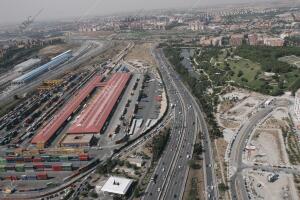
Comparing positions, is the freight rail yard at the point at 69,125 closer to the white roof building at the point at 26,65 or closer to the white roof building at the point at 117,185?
the white roof building at the point at 117,185

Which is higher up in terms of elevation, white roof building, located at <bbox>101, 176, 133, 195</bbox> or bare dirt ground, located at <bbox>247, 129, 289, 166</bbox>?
bare dirt ground, located at <bbox>247, 129, 289, 166</bbox>

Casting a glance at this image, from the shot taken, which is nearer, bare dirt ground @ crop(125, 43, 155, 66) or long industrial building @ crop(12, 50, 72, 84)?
long industrial building @ crop(12, 50, 72, 84)

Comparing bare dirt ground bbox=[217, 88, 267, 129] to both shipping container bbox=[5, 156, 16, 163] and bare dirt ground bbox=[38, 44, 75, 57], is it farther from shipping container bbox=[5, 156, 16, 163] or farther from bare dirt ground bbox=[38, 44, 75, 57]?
bare dirt ground bbox=[38, 44, 75, 57]

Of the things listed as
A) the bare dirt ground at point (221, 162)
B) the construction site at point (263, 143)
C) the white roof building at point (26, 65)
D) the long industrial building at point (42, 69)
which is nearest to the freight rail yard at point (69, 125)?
the long industrial building at point (42, 69)

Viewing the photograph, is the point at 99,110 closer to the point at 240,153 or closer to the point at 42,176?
→ the point at 42,176

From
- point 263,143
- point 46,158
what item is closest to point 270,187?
point 263,143

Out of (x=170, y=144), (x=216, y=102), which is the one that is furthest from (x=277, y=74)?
(x=170, y=144)

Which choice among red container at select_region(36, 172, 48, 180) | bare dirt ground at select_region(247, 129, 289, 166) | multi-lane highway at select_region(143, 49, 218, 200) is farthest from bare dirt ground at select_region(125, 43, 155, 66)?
red container at select_region(36, 172, 48, 180)
